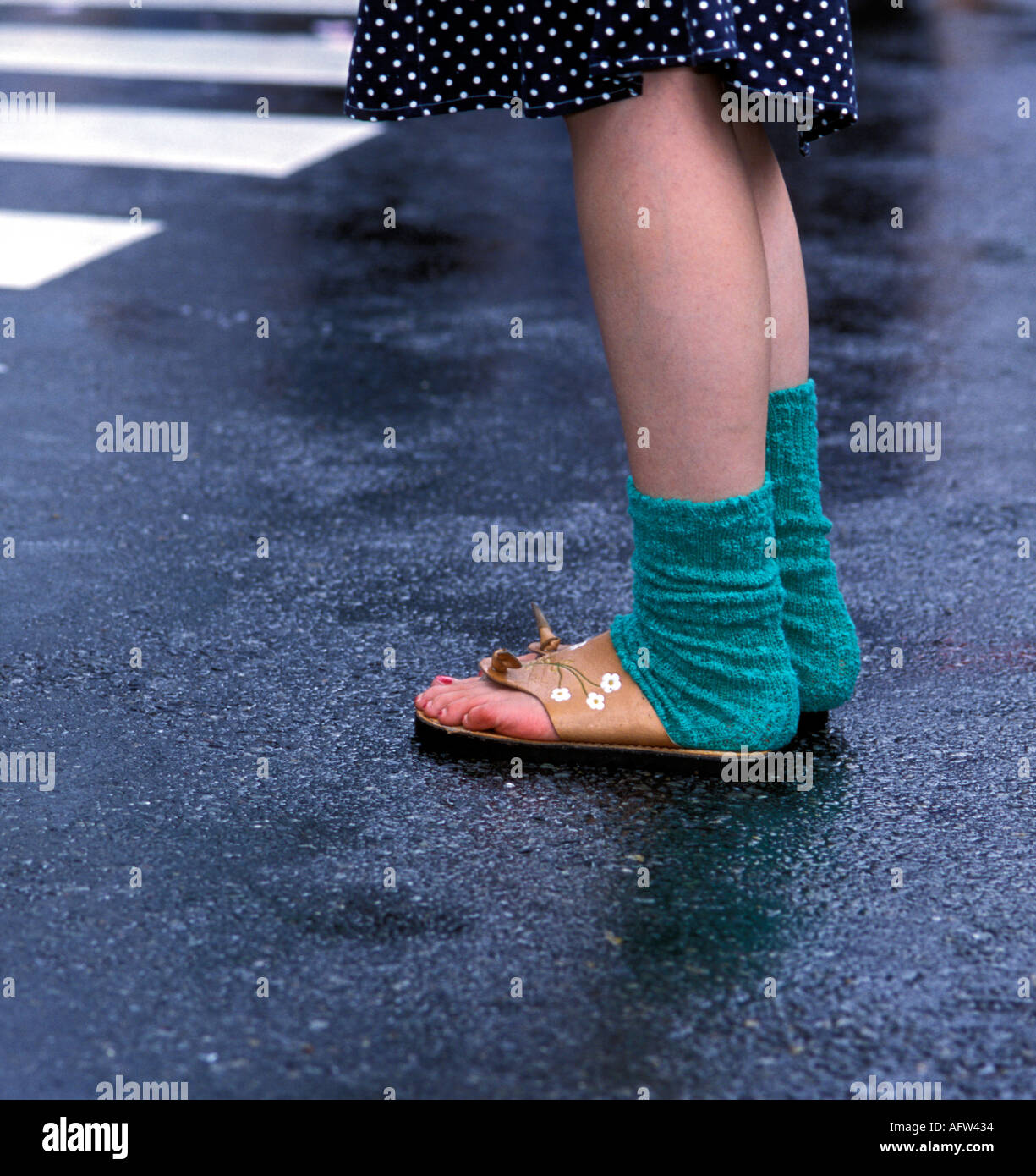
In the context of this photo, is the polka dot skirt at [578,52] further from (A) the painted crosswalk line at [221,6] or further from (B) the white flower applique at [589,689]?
(A) the painted crosswalk line at [221,6]

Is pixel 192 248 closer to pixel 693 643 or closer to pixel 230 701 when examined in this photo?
pixel 230 701

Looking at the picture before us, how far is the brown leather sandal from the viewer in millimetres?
1969

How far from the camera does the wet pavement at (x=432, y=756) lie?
148 cm

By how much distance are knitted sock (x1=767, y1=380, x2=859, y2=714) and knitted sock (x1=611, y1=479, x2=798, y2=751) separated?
7 centimetres

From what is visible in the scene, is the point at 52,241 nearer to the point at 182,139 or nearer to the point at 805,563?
the point at 182,139

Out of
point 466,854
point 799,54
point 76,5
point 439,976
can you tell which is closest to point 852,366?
point 799,54

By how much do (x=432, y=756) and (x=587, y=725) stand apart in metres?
0.19

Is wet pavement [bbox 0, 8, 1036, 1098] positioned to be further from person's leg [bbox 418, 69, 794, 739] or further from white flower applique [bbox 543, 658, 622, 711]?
person's leg [bbox 418, 69, 794, 739]

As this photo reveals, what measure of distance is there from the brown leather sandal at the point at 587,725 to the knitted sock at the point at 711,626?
0.02 meters

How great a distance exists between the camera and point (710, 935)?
163cm

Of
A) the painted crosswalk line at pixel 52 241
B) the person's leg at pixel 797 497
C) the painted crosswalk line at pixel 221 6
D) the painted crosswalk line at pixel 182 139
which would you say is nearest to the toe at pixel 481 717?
the person's leg at pixel 797 497

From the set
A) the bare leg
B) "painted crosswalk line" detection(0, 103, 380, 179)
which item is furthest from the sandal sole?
"painted crosswalk line" detection(0, 103, 380, 179)

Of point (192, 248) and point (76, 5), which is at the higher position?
point (76, 5)

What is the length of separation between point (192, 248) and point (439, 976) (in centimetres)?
327
